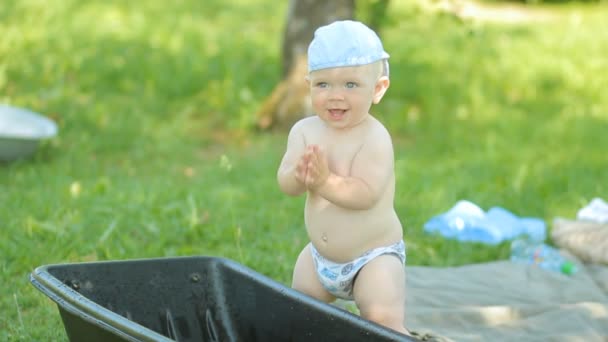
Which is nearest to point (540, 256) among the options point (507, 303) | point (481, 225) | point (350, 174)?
point (481, 225)

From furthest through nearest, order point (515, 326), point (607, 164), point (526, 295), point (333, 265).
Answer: point (607, 164) < point (526, 295) < point (515, 326) < point (333, 265)

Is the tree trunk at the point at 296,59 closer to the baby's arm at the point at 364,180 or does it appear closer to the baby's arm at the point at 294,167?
the baby's arm at the point at 294,167

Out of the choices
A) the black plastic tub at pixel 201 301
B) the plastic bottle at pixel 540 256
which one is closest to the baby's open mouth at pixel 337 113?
the black plastic tub at pixel 201 301

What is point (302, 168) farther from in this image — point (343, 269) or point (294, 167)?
point (343, 269)

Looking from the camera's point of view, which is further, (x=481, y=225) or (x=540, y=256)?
(x=481, y=225)

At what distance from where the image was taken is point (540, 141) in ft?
20.9

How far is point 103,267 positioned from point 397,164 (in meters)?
3.13

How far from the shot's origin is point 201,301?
2984 millimetres

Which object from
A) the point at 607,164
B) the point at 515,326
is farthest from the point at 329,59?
the point at 607,164

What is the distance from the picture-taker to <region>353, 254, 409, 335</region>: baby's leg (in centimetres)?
277

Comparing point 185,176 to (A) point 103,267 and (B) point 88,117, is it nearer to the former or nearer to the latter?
(B) point 88,117

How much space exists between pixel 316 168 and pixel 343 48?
0.38 m

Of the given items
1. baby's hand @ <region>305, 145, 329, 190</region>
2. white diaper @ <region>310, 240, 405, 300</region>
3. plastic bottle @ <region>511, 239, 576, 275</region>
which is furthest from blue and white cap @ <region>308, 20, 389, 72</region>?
plastic bottle @ <region>511, 239, 576, 275</region>

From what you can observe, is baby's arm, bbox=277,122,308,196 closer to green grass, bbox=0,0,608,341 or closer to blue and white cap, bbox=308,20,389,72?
blue and white cap, bbox=308,20,389,72
